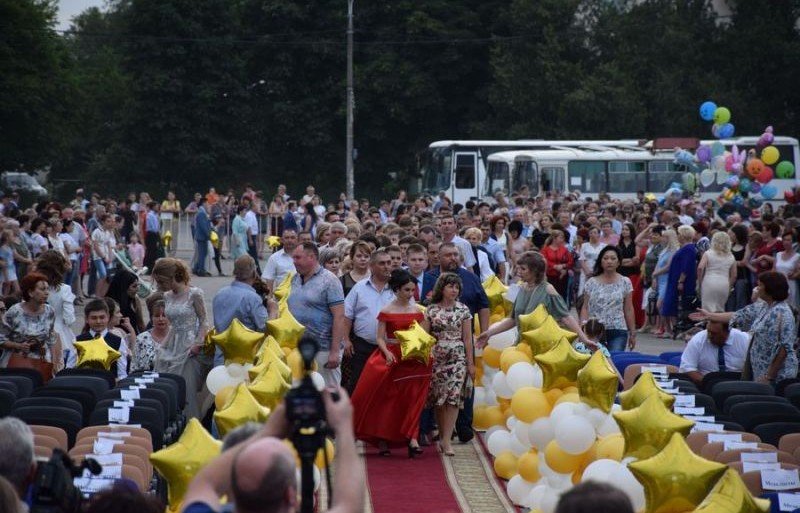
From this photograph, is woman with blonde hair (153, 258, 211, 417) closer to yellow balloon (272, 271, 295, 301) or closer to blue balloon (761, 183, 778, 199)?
yellow balloon (272, 271, 295, 301)

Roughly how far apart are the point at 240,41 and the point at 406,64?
24.2 ft

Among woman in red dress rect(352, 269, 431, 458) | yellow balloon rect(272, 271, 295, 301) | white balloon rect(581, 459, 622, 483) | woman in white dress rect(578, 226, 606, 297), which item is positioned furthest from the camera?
woman in white dress rect(578, 226, 606, 297)

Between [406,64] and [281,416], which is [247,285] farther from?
[406,64]

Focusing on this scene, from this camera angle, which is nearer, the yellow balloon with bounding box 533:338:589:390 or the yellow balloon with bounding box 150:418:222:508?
the yellow balloon with bounding box 150:418:222:508

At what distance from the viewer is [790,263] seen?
18297mm

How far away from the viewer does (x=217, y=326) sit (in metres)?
12.1

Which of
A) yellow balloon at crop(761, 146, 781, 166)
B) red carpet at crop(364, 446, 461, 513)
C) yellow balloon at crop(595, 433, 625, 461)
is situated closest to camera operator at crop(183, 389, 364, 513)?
yellow balloon at crop(595, 433, 625, 461)

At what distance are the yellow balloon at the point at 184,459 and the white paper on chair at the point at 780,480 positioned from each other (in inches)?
107

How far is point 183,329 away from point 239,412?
3970 millimetres

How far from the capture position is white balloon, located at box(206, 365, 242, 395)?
10.8 m

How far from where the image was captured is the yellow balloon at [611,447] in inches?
350

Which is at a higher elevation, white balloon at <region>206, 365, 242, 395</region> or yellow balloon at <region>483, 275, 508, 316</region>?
yellow balloon at <region>483, 275, 508, 316</region>

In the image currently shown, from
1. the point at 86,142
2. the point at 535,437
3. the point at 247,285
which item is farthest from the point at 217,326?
the point at 86,142

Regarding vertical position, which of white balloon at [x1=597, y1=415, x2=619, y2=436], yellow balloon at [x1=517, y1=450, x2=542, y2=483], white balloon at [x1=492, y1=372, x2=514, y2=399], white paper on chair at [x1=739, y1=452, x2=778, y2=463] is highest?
white paper on chair at [x1=739, y1=452, x2=778, y2=463]
